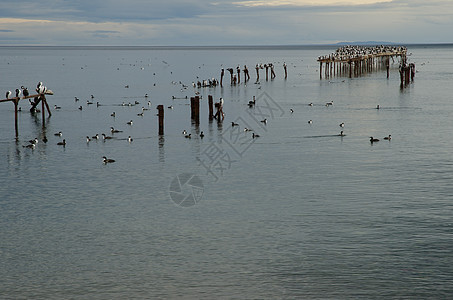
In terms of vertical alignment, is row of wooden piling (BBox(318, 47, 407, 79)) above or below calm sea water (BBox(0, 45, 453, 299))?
above

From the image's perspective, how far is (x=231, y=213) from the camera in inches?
1093

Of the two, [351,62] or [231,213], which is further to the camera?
[351,62]

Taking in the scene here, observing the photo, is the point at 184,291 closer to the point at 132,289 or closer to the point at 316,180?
the point at 132,289

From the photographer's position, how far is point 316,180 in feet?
111

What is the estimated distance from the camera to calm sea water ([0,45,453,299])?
20156 millimetres

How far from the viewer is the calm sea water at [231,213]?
66.1ft

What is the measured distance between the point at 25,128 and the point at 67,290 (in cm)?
3958

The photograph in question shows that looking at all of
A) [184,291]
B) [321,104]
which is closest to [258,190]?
[184,291]

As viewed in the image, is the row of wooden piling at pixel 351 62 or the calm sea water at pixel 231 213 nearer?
the calm sea water at pixel 231 213

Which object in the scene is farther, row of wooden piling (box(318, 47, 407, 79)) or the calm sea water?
row of wooden piling (box(318, 47, 407, 79))

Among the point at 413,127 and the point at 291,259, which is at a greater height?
the point at 413,127

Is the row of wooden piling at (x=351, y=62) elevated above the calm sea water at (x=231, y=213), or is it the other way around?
the row of wooden piling at (x=351, y=62)

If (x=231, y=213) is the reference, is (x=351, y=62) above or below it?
above

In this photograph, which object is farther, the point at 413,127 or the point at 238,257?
the point at 413,127
